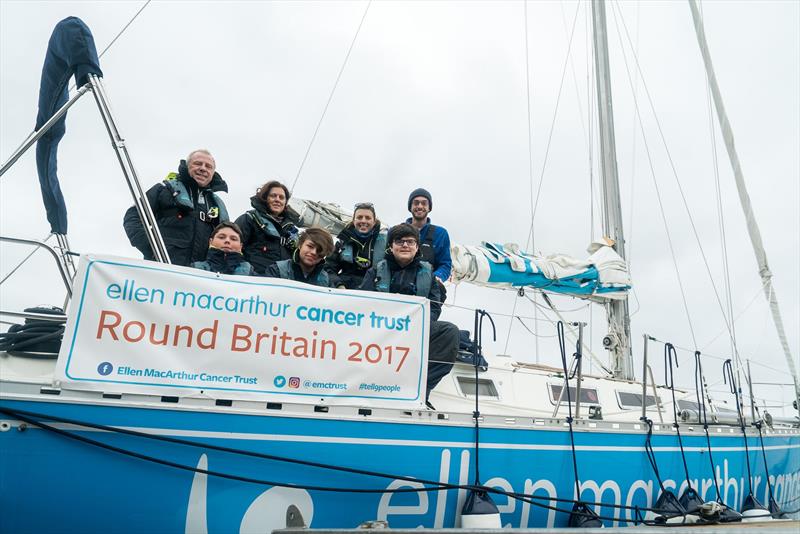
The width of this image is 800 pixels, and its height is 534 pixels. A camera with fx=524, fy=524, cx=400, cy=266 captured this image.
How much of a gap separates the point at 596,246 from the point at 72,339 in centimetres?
737

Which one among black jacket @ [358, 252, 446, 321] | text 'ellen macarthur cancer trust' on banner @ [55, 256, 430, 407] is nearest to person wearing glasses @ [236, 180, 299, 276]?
black jacket @ [358, 252, 446, 321]

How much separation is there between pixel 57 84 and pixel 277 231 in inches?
73.2

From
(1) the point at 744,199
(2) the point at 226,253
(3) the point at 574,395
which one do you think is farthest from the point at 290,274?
(1) the point at 744,199

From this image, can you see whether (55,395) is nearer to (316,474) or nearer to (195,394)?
(195,394)

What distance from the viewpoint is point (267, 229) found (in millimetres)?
4441

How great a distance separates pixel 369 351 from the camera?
3.32 meters

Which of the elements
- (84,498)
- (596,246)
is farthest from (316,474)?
(596,246)

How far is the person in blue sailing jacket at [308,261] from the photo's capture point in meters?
3.90

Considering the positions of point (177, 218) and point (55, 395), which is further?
point (177, 218)

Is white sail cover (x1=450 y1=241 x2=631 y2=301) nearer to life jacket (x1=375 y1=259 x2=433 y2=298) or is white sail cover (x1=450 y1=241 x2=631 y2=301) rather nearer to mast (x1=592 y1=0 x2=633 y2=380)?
mast (x1=592 y1=0 x2=633 y2=380)

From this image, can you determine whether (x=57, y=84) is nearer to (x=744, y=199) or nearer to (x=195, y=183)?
(x=195, y=183)

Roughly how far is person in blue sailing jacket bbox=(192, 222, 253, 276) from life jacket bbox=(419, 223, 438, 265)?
1.69 metres

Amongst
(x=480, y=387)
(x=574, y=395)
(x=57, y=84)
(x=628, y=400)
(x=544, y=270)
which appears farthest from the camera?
(x=544, y=270)

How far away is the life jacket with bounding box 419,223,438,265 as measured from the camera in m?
4.86
